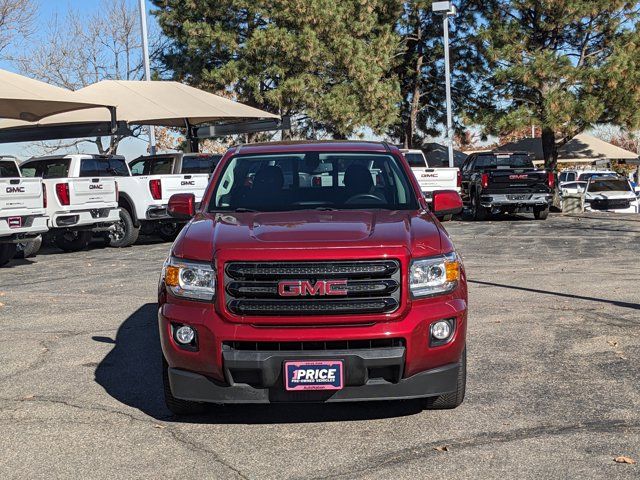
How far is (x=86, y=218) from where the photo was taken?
57.8 ft

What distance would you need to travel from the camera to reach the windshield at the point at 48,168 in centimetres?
1816

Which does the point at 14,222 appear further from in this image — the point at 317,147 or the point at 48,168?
the point at 317,147

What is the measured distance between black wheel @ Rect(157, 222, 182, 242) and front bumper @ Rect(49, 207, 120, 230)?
205 cm

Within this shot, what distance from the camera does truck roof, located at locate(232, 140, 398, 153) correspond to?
22.6 ft

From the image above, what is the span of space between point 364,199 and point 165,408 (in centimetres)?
195

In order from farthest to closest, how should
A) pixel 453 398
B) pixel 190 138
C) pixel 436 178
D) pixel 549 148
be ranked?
pixel 549 148 < pixel 190 138 < pixel 436 178 < pixel 453 398

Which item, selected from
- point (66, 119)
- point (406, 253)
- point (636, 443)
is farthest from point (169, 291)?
point (66, 119)

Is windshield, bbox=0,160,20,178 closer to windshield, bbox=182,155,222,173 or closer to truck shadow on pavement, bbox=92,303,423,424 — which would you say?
windshield, bbox=182,155,222,173

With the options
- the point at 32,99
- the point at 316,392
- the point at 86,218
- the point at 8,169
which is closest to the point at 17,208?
the point at 8,169

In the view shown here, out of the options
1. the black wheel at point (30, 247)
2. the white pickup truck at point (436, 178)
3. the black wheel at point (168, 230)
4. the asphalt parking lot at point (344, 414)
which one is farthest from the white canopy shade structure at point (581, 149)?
the asphalt parking lot at point (344, 414)

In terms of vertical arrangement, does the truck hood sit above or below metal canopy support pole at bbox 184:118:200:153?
below

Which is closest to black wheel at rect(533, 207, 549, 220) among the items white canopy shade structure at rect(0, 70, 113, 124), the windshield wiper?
white canopy shade structure at rect(0, 70, 113, 124)

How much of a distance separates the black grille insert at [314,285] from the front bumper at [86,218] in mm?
12863

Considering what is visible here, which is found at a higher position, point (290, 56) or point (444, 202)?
point (290, 56)
